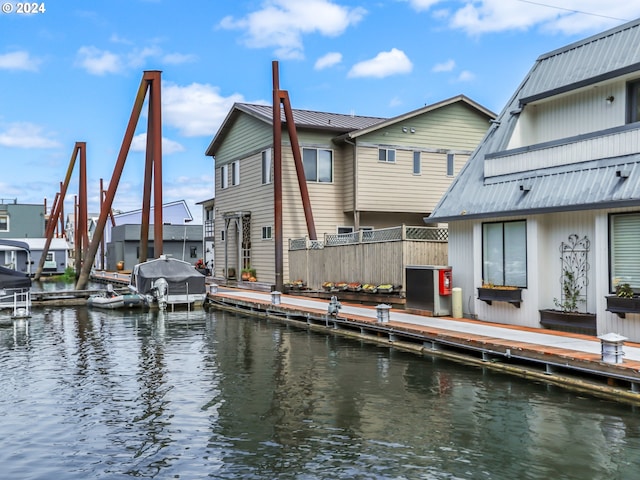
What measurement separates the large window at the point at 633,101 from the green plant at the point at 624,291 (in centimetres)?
390

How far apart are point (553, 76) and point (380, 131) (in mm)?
12812

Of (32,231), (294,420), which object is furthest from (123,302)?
(32,231)

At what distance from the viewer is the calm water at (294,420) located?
777cm

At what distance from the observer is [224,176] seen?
35906 mm

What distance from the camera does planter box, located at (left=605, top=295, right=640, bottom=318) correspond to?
1287cm

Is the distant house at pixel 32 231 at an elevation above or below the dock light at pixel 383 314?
above

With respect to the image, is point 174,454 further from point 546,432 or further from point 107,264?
point 107,264

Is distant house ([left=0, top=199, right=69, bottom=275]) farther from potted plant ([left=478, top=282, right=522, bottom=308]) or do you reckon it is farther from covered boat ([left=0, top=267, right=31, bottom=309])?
potted plant ([left=478, top=282, right=522, bottom=308])

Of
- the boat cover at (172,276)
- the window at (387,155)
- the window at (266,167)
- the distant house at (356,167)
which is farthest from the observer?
the window at (266,167)

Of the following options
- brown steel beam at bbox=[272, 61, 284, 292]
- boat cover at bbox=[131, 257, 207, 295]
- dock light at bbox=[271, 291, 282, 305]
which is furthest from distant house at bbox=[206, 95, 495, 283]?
dock light at bbox=[271, 291, 282, 305]

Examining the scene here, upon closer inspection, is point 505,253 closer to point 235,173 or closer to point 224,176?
point 235,173

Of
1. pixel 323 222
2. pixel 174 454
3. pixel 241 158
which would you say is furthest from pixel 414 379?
pixel 241 158

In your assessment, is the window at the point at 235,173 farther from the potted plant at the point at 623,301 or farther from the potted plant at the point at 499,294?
the potted plant at the point at 623,301

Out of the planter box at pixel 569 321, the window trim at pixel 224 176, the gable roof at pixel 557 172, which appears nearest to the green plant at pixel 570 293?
the planter box at pixel 569 321
